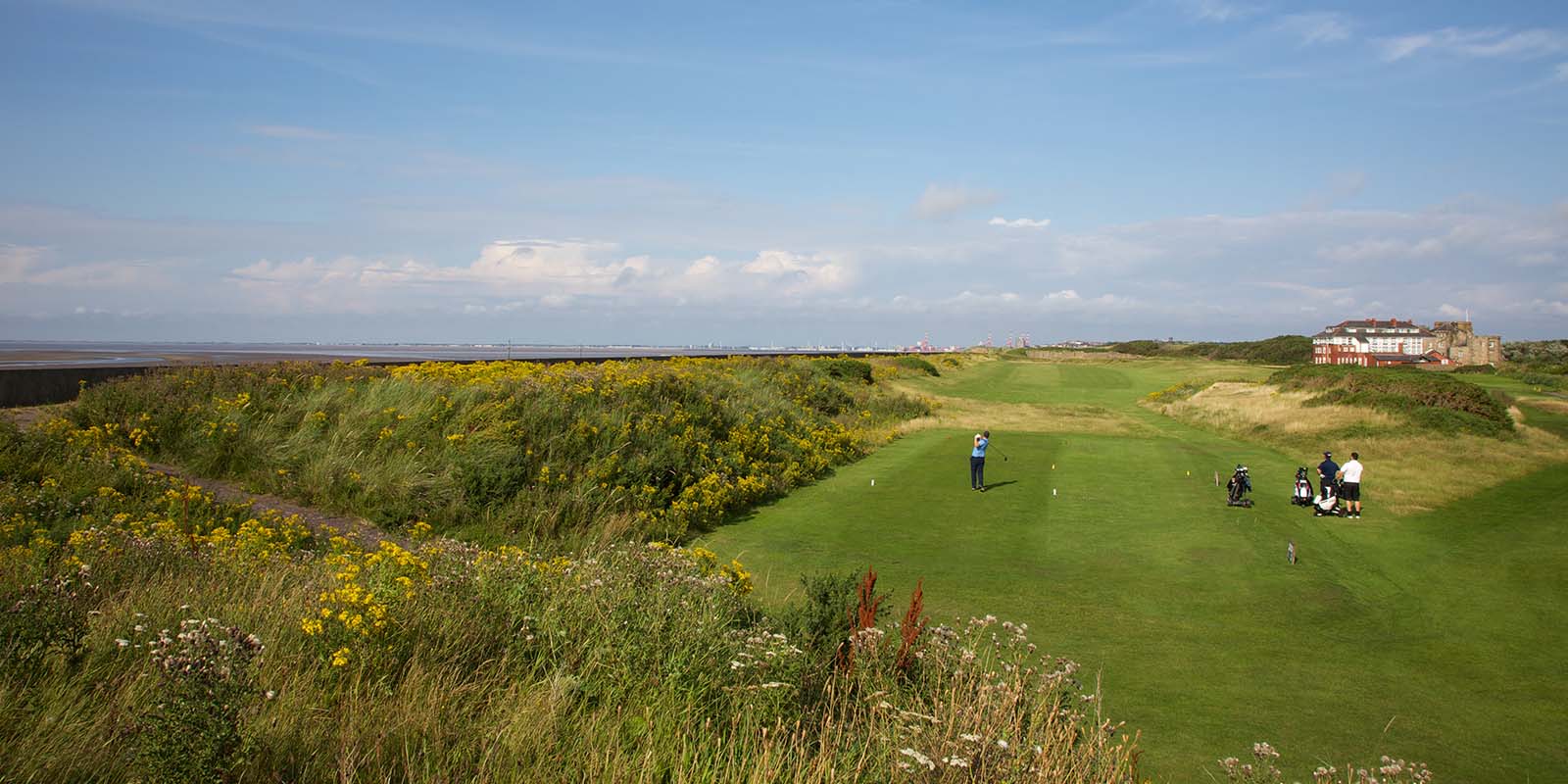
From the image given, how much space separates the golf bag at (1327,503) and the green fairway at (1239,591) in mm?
247

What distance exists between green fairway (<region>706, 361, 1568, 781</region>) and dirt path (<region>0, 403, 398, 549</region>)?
499 centimetres

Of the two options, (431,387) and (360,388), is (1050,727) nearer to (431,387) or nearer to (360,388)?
(431,387)

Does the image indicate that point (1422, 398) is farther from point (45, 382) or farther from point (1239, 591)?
point (45, 382)

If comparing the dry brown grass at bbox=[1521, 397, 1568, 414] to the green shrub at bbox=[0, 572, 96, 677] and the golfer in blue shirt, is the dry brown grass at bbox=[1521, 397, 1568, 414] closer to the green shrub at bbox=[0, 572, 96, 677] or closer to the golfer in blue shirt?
the golfer in blue shirt

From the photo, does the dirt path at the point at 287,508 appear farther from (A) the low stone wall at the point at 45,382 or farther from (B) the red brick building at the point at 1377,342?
(B) the red brick building at the point at 1377,342

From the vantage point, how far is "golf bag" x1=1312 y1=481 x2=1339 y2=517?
16094 millimetres

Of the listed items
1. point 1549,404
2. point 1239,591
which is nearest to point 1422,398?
point 1549,404

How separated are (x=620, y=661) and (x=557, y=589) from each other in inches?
49.1

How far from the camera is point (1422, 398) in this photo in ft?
97.9

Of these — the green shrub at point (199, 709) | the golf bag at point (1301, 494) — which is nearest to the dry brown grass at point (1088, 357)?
the golf bag at point (1301, 494)

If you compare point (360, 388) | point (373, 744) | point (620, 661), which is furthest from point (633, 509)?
point (373, 744)

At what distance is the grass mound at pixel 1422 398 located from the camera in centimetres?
2716

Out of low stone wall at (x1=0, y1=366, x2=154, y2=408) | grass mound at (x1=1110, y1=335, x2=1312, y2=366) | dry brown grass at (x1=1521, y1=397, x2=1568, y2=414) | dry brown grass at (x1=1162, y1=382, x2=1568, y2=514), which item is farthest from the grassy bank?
grass mound at (x1=1110, y1=335, x2=1312, y2=366)

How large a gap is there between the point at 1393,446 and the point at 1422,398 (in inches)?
256
